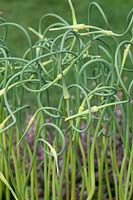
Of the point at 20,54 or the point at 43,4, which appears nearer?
→ the point at 20,54

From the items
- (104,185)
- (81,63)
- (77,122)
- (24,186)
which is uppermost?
(81,63)

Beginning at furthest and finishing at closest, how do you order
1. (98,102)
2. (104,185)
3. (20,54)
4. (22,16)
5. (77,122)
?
(22,16) → (20,54) → (104,185) → (98,102) → (77,122)

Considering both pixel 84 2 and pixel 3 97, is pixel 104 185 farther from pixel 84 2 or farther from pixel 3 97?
pixel 84 2

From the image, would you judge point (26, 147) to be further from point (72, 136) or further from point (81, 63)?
point (81, 63)

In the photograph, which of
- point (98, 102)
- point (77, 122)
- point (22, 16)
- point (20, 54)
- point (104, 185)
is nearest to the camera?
point (77, 122)

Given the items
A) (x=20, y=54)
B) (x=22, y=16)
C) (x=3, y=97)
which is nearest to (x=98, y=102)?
(x=3, y=97)

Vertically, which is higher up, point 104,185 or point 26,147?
point 26,147
